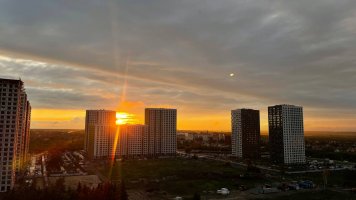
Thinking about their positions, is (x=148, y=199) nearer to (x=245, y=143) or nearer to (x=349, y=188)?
(x=349, y=188)

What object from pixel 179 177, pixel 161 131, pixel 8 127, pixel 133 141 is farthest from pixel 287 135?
pixel 8 127

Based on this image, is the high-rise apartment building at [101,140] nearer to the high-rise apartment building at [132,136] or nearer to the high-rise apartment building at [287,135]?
the high-rise apartment building at [132,136]

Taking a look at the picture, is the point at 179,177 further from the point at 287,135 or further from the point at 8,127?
the point at 287,135

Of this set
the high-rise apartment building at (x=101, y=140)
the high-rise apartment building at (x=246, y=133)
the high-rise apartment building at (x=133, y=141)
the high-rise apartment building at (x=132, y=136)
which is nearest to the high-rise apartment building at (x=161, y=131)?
the high-rise apartment building at (x=132, y=136)

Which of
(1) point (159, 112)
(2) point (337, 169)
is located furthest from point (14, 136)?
(2) point (337, 169)

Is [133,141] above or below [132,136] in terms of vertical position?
below
